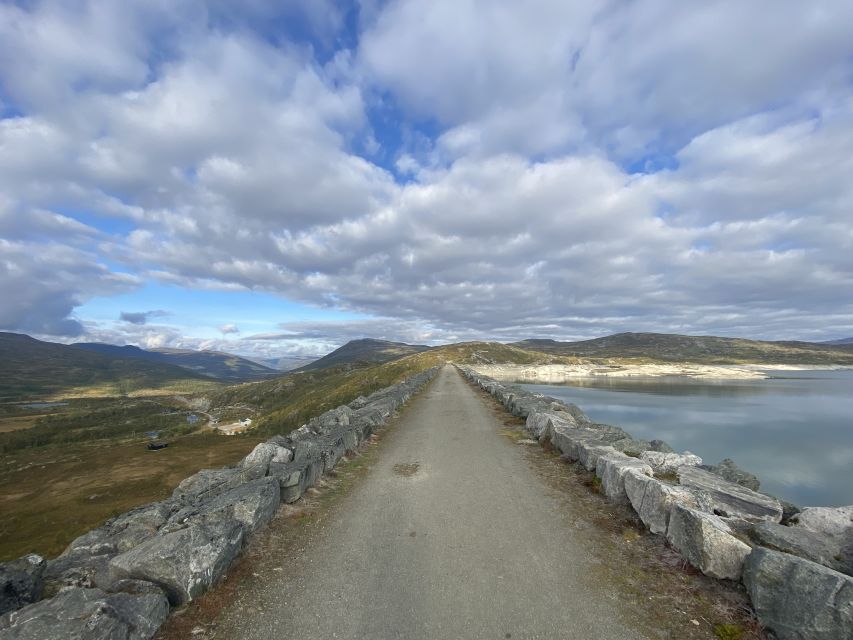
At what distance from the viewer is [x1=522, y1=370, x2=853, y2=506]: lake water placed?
66.6 ft

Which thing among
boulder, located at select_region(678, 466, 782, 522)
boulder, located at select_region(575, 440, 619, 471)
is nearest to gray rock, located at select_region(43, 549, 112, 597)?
boulder, located at select_region(678, 466, 782, 522)

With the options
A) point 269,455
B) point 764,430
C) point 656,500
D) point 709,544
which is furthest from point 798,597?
point 764,430

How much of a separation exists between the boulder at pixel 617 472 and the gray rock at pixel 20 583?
8605 millimetres

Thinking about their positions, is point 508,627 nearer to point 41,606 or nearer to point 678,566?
point 678,566

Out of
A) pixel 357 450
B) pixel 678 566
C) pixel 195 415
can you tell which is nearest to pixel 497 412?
pixel 357 450

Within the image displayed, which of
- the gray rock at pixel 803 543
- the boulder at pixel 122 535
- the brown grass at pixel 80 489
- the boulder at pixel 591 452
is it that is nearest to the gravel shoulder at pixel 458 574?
the boulder at pixel 591 452

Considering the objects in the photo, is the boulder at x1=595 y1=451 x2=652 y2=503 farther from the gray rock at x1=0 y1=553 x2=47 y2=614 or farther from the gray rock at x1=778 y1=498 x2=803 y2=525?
the gray rock at x1=0 y1=553 x2=47 y2=614

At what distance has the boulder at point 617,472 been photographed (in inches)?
303

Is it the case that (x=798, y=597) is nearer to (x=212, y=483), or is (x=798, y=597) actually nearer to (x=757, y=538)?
(x=757, y=538)

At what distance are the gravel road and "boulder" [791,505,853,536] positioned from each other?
10.6ft

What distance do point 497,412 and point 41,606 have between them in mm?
18965

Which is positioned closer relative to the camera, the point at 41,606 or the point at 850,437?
the point at 41,606

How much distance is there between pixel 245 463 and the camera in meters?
10.2

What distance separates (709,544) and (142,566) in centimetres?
690
